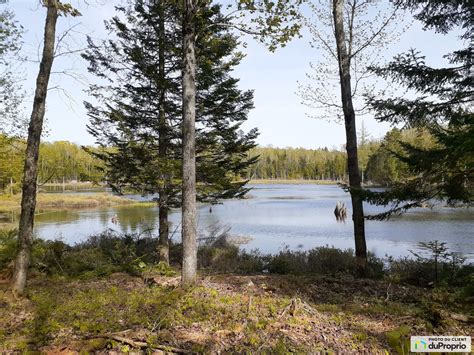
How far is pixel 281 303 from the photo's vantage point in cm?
480

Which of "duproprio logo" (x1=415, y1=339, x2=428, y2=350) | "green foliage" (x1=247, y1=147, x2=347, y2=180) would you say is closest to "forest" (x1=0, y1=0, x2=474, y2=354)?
"duproprio logo" (x1=415, y1=339, x2=428, y2=350)

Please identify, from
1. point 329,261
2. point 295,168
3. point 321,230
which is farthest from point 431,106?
point 295,168

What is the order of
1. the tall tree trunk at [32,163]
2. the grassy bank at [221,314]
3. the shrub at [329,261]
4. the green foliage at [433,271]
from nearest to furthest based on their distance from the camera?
the grassy bank at [221,314]
the tall tree trunk at [32,163]
the green foliage at [433,271]
the shrub at [329,261]

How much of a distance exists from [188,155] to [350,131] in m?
4.69

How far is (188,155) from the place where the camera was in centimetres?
571

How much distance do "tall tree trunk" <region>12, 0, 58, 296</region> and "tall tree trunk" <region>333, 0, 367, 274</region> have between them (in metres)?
6.50

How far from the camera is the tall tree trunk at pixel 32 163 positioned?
5590 millimetres

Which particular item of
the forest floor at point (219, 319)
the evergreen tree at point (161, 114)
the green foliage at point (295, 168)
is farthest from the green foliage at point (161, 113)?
the green foliage at point (295, 168)

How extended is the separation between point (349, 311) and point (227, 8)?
17.2ft

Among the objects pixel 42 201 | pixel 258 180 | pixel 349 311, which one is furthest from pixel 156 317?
pixel 258 180

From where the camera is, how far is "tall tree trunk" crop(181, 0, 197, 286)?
5.65 meters

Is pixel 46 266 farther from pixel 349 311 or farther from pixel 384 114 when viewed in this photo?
pixel 384 114

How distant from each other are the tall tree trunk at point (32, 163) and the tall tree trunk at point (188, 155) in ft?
7.69

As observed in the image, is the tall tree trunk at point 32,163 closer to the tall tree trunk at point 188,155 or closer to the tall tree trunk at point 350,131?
the tall tree trunk at point 188,155
